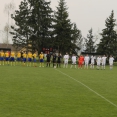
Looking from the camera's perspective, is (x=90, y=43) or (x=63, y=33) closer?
(x=63, y=33)

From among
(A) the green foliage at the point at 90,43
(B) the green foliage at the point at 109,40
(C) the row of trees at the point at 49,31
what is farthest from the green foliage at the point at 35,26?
(A) the green foliage at the point at 90,43

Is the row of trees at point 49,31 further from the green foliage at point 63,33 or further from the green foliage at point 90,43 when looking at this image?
the green foliage at point 90,43

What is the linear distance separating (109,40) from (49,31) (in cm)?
1253

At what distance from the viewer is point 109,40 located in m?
58.4

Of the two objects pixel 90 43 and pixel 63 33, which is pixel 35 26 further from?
pixel 90 43

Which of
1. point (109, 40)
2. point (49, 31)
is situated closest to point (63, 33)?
point (49, 31)

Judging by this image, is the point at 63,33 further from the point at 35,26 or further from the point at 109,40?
the point at 109,40

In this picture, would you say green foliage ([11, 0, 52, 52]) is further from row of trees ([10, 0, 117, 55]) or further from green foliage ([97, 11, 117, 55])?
green foliage ([97, 11, 117, 55])

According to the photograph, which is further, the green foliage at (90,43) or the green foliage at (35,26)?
the green foliage at (90,43)

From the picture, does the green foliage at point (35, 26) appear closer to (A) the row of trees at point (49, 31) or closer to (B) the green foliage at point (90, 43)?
(A) the row of trees at point (49, 31)

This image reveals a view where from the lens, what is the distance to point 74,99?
11.5 meters

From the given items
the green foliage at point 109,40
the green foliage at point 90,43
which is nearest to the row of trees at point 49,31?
the green foliage at point 109,40

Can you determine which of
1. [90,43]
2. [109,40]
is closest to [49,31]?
[109,40]

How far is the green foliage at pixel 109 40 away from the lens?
5743 centimetres
